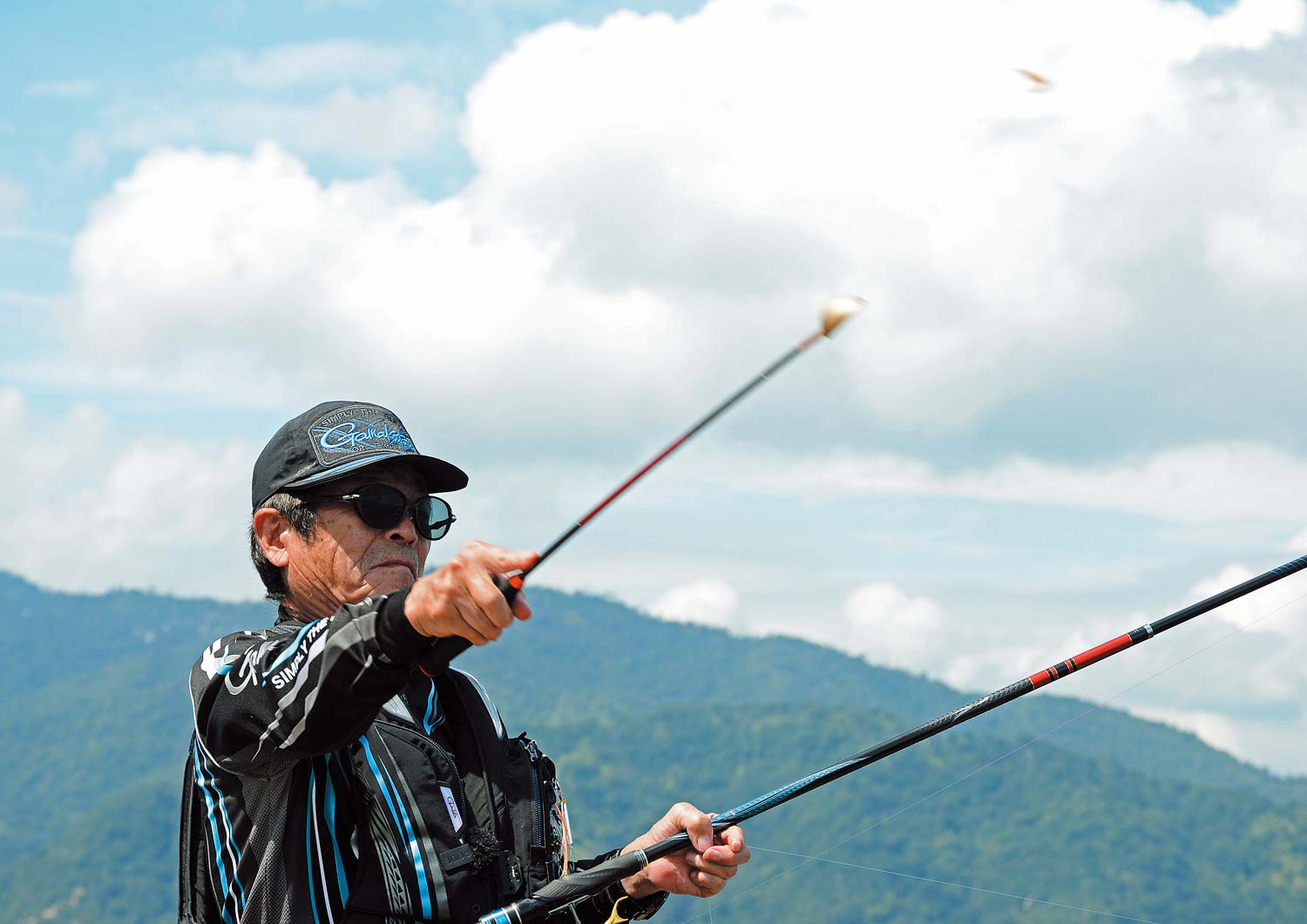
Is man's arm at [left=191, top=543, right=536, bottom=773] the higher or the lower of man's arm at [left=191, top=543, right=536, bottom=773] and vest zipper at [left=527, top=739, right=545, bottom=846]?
the higher

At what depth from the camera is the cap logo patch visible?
4.48 m

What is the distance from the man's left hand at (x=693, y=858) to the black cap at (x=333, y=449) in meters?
1.30

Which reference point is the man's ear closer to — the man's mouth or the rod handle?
the man's mouth

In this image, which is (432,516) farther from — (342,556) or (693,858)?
(693,858)

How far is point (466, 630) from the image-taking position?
330 cm

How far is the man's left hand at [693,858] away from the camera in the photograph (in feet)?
15.0

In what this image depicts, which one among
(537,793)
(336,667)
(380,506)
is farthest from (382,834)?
(380,506)

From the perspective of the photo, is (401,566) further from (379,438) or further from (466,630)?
(466,630)

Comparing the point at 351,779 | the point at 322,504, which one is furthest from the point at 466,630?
the point at 322,504

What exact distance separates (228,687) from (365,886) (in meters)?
0.77

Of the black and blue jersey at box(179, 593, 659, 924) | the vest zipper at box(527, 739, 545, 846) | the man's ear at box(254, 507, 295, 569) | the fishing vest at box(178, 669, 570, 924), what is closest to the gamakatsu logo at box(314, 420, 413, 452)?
the man's ear at box(254, 507, 295, 569)

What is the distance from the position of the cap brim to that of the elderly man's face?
7cm

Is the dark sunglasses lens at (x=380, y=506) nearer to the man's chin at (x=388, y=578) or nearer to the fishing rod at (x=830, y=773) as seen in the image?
the man's chin at (x=388, y=578)

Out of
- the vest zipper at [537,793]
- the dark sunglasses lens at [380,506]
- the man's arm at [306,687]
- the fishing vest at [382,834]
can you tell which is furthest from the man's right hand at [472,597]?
the vest zipper at [537,793]
